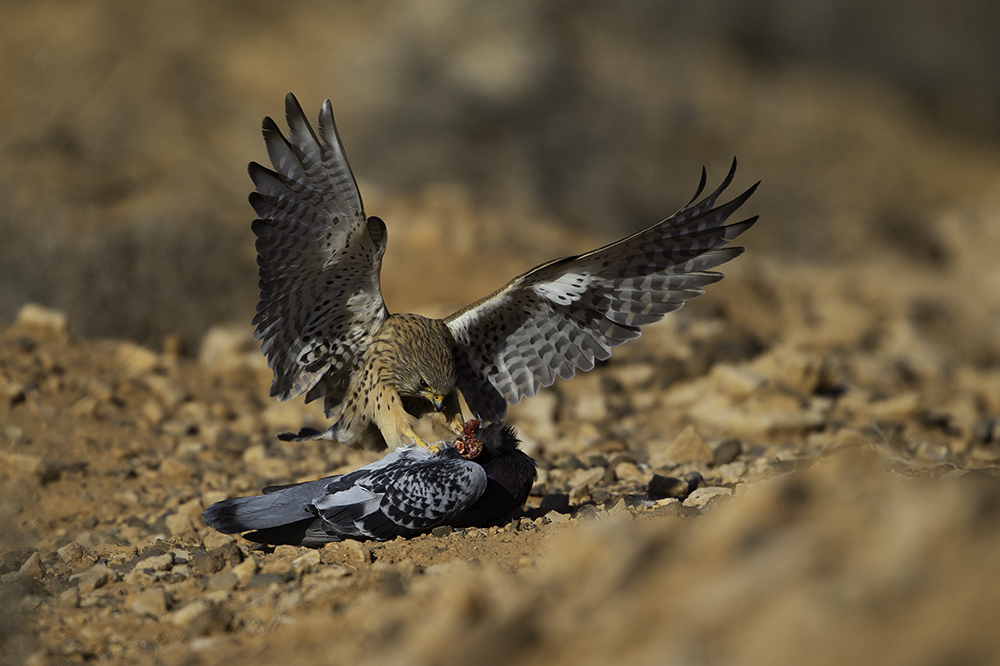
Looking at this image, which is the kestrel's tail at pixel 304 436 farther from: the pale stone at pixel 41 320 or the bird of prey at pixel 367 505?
the pale stone at pixel 41 320

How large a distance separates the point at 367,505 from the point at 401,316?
49.9 inches

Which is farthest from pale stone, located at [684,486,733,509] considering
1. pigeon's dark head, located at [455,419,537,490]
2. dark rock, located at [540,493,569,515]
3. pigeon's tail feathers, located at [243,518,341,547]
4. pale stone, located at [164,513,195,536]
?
pale stone, located at [164,513,195,536]

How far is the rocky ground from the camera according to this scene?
7.06 feet

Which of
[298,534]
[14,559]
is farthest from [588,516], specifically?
[14,559]

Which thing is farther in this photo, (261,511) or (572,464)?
(572,464)

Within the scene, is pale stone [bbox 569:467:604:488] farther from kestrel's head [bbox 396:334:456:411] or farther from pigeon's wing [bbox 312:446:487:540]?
pigeon's wing [bbox 312:446:487:540]

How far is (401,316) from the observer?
4855 mm

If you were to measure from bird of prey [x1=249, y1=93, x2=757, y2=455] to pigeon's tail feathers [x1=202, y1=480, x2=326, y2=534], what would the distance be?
0.76 m

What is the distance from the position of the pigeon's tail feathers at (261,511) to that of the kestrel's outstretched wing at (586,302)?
1.44 meters

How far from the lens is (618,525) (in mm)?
2697

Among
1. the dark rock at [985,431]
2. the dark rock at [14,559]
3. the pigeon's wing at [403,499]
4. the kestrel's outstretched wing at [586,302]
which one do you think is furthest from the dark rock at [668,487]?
the dark rock at [14,559]

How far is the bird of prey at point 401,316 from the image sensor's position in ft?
13.7

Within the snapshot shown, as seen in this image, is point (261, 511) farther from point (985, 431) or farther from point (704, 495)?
point (985, 431)

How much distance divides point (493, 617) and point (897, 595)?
1.05m
